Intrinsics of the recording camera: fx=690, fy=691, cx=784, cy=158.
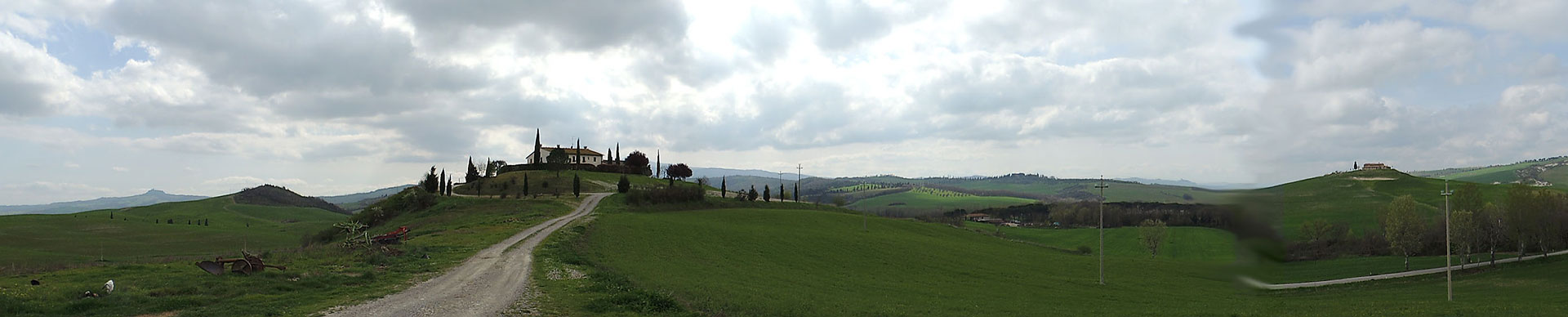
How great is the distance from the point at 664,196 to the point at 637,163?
63.5 meters

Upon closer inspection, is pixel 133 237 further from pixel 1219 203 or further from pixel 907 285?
pixel 1219 203

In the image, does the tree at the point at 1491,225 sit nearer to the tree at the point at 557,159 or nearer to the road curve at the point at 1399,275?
the road curve at the point at 1399,275

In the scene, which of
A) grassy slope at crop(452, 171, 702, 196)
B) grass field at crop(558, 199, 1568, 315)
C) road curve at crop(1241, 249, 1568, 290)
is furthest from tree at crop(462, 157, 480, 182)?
road curve at crop(1241, 249, 1568, 290)

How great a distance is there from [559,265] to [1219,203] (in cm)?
3203

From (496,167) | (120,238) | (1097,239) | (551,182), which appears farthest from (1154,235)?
(120,238)

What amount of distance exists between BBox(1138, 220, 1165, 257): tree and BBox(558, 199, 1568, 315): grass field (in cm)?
2762

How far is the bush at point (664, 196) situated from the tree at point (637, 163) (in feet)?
189

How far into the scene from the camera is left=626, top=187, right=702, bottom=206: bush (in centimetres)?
9694

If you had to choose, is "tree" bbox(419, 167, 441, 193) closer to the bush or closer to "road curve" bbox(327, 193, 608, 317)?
the bush

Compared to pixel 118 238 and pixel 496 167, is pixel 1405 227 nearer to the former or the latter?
pixel 496 167

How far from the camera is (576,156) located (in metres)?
159

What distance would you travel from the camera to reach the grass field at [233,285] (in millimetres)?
20625

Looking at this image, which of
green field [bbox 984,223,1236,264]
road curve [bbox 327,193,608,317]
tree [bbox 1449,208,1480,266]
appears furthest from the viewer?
green field [bbox 984,223,1236,264]

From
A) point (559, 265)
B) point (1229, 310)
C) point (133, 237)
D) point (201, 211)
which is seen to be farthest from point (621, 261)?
point (201, 211)
